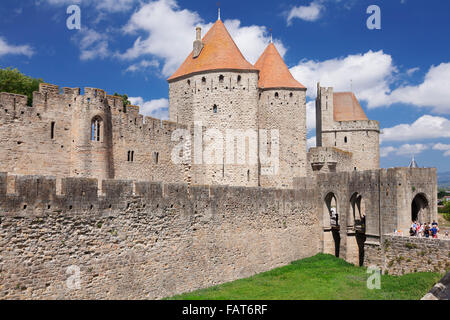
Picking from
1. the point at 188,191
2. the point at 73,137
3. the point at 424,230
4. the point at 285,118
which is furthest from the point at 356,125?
the point at 73,137

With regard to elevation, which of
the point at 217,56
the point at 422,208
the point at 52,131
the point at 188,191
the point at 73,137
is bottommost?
the point at 422,208

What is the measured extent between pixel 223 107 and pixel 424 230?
41.8 feet

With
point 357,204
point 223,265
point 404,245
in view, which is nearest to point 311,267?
A: point 404,245

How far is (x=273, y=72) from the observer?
2916 cm

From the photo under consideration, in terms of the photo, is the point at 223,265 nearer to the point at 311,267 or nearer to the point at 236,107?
the point at 311,267

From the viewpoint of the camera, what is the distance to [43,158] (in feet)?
55.8

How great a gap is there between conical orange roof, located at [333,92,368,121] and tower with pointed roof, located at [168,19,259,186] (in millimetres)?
15545

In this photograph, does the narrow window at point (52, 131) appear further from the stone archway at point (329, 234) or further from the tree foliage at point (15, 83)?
the stone archway at point (329, 234)

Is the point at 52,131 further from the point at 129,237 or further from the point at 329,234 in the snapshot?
the point at 329,234

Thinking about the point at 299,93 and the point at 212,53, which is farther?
the point at 299,93

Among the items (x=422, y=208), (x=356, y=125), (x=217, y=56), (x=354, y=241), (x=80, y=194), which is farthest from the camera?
(x=356, y=125)

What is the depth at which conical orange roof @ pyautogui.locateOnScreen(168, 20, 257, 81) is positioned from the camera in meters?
25.5

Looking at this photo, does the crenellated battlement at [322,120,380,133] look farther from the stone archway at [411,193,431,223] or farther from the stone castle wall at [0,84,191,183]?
the stone castle wall at [0,84,191,183]

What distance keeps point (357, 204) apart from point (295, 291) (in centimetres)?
1164
